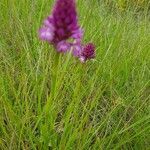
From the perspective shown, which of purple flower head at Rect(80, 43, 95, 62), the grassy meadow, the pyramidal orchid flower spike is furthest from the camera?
purple flower head at Rect(80, 43, 95, 62)

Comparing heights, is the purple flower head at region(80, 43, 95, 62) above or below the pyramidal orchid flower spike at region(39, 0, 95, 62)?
below

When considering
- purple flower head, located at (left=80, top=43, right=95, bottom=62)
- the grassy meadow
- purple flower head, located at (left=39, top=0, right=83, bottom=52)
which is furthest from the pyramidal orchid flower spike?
purple flower head, located at (left=80, top=43, right=95, bottom=62)

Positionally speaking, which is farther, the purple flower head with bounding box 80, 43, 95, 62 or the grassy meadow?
the purple flower head with bounding box 80, 43, 95, 62

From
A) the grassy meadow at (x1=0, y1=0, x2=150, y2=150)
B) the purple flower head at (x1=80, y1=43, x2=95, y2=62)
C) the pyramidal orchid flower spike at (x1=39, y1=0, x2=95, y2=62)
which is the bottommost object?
the grassy meadow at (x1=0, y1=0, x2=150, y2=150)

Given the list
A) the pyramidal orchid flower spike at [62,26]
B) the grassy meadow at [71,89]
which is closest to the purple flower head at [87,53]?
the grassy meadow at [71,89]

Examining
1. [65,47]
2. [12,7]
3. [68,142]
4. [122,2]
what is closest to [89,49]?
[68,142]

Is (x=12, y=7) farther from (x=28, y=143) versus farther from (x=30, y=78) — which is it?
(x=28, y=143)

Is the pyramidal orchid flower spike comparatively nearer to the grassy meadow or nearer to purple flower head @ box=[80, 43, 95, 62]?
the grassy meadow
